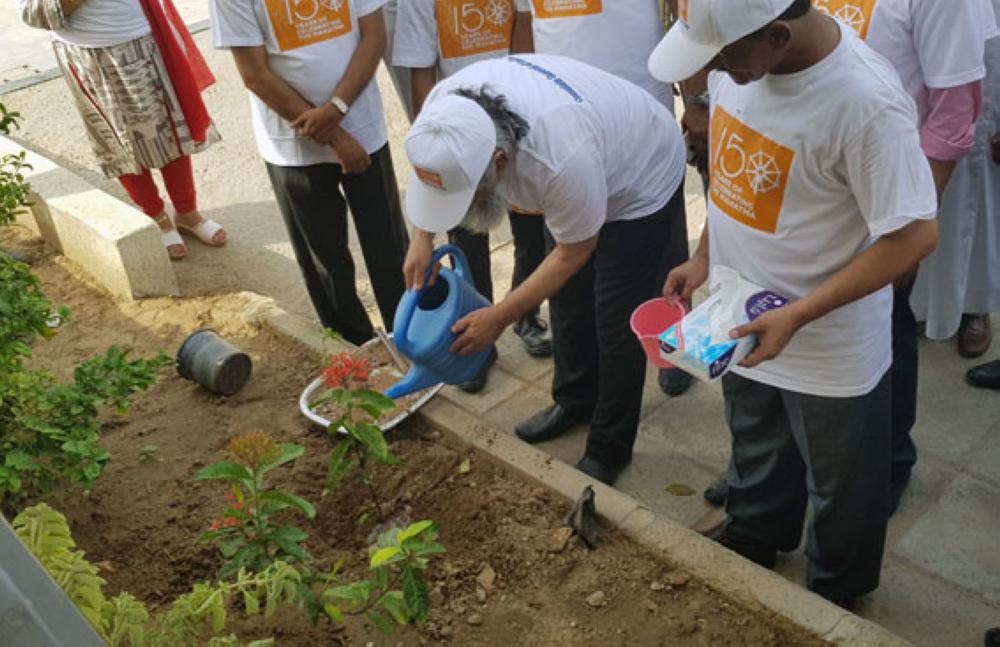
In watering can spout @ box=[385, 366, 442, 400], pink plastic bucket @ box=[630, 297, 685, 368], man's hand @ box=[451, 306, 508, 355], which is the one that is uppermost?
pink plastic bucket @ box=[630, 297, 685, 368]

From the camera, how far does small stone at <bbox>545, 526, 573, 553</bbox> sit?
3.04 metres

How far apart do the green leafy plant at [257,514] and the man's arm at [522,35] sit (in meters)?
2.08

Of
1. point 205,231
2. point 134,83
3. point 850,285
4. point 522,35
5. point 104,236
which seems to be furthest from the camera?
point 205,231

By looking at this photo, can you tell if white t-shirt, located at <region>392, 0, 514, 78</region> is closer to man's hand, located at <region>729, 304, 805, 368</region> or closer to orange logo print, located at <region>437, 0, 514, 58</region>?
orange logo print, located at <region>437, 0, 514, 58</region>

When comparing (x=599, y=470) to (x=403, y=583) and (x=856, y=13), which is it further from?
(x=856, y=13)

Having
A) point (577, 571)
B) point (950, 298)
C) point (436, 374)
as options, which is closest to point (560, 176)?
point (436, 374)

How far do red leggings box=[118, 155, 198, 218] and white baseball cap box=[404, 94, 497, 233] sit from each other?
313 cm

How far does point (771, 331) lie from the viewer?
2.39 meters

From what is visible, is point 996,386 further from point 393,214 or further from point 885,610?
point 393,214

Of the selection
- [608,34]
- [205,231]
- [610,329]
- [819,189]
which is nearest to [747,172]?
[819,189]

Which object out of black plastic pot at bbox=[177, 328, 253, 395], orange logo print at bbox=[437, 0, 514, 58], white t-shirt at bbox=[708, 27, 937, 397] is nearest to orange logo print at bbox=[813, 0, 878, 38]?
white t-shirt at bbox=[708, 27, 937, 397]

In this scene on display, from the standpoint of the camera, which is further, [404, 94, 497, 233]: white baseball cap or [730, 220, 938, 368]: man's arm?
[404, 94, 497, 233]: white baseball cap

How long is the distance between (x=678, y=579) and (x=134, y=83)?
367 cm

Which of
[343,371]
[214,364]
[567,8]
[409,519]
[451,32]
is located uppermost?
[567,8]
